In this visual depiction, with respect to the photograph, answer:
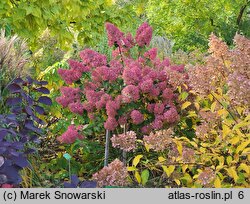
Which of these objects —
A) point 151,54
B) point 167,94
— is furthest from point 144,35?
point 167,94

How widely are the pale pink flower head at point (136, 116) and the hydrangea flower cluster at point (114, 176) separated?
53 cm

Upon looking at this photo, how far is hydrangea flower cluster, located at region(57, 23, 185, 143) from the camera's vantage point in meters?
3.52

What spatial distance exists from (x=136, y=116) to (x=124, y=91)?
182mm

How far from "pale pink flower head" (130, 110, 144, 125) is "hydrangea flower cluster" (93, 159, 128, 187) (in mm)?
527

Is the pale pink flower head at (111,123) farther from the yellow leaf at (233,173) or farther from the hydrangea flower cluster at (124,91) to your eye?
the yellow leaf at (233,173)

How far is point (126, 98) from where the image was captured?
349 centimetres

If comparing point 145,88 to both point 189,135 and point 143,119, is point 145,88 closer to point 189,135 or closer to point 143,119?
point 143,119

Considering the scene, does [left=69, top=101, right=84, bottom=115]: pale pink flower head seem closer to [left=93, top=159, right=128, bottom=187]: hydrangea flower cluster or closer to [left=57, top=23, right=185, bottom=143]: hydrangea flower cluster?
[left=57, top=23, right=185, bottom=143]: hydrangea flower cluster

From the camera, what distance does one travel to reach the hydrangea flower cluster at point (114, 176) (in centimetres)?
299

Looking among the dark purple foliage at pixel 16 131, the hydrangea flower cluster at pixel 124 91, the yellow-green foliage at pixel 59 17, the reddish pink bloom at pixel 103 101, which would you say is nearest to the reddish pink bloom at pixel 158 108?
the hydrangea flower cluster at pixel 124 91

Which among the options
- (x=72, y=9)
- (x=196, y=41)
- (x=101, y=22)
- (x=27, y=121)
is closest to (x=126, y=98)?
(x=27, y=121)

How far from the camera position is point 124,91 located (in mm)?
3480

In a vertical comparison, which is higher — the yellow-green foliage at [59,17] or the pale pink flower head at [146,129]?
the yellow-green foliage at [59,17]

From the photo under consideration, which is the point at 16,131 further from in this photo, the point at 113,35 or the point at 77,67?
the point at 113,35
